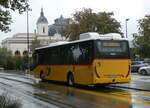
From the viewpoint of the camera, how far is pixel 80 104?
62.4ft

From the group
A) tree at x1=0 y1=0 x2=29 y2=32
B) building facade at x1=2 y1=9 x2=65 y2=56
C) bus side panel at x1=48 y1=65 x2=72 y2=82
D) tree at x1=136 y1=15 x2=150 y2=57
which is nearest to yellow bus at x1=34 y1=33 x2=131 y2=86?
bus side panel at x1=48 y1=65 x2=72 y2=82

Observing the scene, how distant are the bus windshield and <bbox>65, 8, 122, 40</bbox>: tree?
160ft

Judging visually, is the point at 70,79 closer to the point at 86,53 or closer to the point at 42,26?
the point at 86,53

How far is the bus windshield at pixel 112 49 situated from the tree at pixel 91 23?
160 ft

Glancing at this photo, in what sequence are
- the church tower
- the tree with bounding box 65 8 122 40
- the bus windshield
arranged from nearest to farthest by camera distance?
the bus windshield → the tree with bounding box 65 8 122 40 → the church tower

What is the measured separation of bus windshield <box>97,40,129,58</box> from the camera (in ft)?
87.7

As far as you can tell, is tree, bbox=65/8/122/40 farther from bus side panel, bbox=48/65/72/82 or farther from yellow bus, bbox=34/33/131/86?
yellow bus, bbox=34/33/131/86

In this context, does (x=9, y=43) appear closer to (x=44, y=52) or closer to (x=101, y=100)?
(x=44, y=52)

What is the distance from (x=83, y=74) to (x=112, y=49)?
2.34 meters

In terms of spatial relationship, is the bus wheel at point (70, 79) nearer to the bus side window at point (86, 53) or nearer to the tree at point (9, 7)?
the bus side window at point (86, 53)

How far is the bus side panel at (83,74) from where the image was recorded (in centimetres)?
2683

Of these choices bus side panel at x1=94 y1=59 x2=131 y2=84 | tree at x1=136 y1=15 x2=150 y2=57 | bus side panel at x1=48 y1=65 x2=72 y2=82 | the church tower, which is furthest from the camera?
the church tower

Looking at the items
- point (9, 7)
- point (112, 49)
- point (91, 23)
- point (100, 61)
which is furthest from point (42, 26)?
point (9, 7)

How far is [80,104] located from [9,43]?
15084 centimetres
